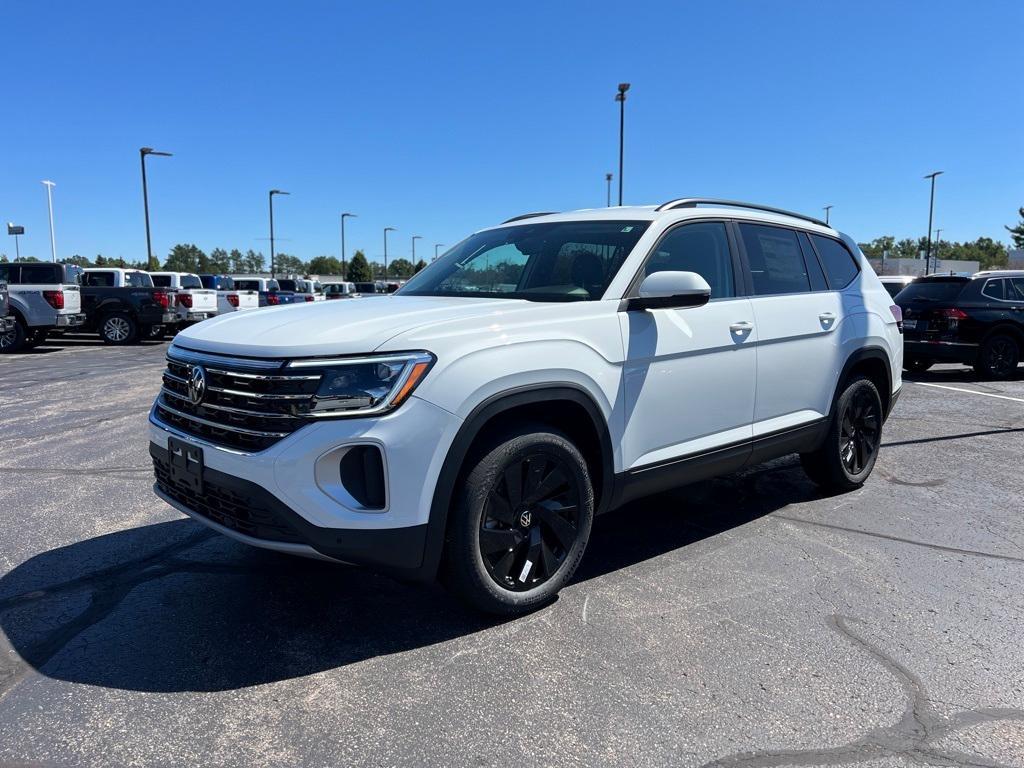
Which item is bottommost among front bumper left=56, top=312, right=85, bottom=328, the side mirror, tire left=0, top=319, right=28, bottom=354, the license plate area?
tire left=0, top=319, right=28, bottom=354

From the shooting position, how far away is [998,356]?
11734 mm

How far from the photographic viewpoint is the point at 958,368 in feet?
45.5

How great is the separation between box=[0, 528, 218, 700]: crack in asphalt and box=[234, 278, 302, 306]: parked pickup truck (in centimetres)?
2526

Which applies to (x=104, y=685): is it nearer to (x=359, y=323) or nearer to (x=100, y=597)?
(x=100, y=597)

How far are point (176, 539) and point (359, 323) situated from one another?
2.14 meters

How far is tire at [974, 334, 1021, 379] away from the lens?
38.2 feet

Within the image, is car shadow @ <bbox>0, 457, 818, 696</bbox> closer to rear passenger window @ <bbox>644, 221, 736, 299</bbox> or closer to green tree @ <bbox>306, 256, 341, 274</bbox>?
rear passenger window @ <bbox>644, 221, 736, 299</bbox>

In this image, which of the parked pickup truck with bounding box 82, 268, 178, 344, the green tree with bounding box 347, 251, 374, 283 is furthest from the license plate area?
the green tree with bounding box 347, 251, 374, 283

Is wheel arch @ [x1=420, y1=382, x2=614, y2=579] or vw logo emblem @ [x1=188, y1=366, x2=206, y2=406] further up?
vw logo emblem @ [x1=188, y1=366, x2=206, y2=406]

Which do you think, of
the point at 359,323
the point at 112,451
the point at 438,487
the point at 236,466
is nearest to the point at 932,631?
the point at 438,487

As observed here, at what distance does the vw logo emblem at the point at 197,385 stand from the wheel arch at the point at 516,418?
1.06 metres

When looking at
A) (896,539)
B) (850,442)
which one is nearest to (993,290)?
(850,442)

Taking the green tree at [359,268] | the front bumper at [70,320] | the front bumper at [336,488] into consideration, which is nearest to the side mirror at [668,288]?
the front bumper at [336,488]

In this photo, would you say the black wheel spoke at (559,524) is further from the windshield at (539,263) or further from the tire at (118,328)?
the tire at (118,328)
